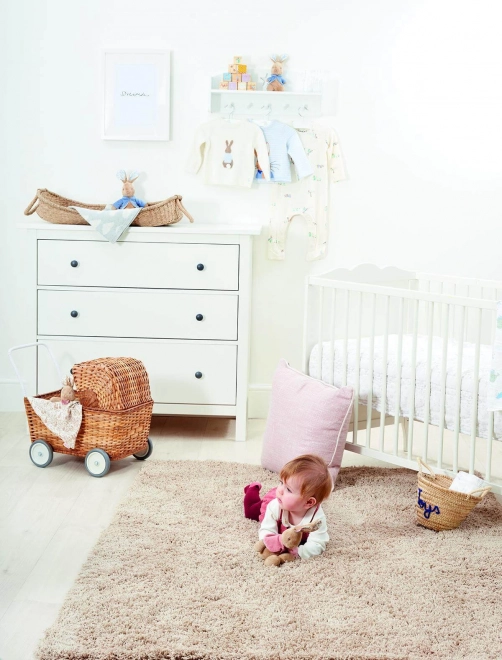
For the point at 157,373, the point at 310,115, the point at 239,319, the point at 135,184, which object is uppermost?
the point at 310,115

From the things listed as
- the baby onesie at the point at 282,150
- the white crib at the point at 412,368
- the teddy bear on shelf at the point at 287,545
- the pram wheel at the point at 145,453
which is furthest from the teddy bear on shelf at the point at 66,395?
the baby onesie at the point at 282,150

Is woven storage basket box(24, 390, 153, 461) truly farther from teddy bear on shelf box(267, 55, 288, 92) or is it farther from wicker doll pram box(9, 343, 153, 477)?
teddy bear on shelf box(267, 55, 288, 92)

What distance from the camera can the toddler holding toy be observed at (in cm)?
204

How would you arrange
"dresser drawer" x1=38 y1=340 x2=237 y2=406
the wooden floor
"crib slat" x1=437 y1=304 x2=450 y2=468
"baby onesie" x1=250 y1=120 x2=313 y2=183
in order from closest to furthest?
1. the wooden floor
2. "crib slat" x1=437 y1=304 x2=450 y2=468
3. "dresser drawer" x1=38 y1=340 x2=237 y2=406
4. "baby onesie" x1=250 y1=120 x2=313 y2=183

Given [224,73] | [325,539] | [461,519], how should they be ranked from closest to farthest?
[325,539] < [461,519] < [224,73]

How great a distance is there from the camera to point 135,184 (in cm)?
347

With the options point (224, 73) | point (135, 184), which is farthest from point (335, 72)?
point (135, 184)

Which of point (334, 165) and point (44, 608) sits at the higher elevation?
point (334, 165)

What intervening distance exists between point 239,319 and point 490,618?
162 centimetres

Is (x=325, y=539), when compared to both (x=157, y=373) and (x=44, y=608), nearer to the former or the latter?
(x=44, y=608)

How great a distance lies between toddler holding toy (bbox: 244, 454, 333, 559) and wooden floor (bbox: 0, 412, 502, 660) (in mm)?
489

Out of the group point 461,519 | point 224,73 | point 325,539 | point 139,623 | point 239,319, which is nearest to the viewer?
point 139,623

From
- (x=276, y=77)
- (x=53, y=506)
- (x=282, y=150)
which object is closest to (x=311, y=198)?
(x=282, y=150)

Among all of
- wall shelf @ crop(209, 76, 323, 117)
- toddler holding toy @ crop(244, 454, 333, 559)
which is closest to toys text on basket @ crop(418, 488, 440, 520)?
toddler holding toy @ crop(244, 454, 333, 559)
